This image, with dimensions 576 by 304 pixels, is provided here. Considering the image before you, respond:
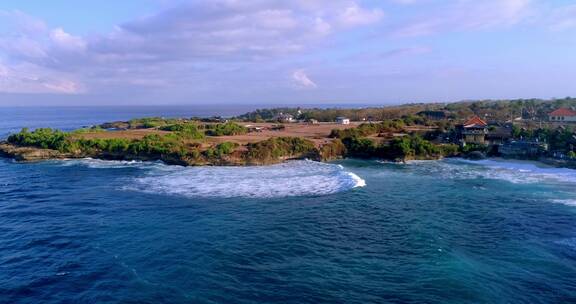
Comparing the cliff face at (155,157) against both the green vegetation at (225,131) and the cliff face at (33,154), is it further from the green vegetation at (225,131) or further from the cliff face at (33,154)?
the green vegetation at (225,131)

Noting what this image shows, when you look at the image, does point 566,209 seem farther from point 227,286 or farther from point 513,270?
point 227,286

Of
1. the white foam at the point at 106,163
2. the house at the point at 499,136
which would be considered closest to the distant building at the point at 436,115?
the house at the point at 499,136

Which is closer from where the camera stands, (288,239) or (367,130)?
(288,239)

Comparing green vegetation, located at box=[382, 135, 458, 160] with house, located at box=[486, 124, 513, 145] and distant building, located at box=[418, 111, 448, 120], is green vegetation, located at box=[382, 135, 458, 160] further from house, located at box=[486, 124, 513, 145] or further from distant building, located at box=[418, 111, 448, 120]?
distant building, located at box=[418, 111, 448, 120]

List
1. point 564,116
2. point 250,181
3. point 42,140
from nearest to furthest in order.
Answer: point 250,181, point 42,140, point 564,116

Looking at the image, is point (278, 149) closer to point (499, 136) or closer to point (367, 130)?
point (367, 130)

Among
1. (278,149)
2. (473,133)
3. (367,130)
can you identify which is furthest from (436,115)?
(278,149)
